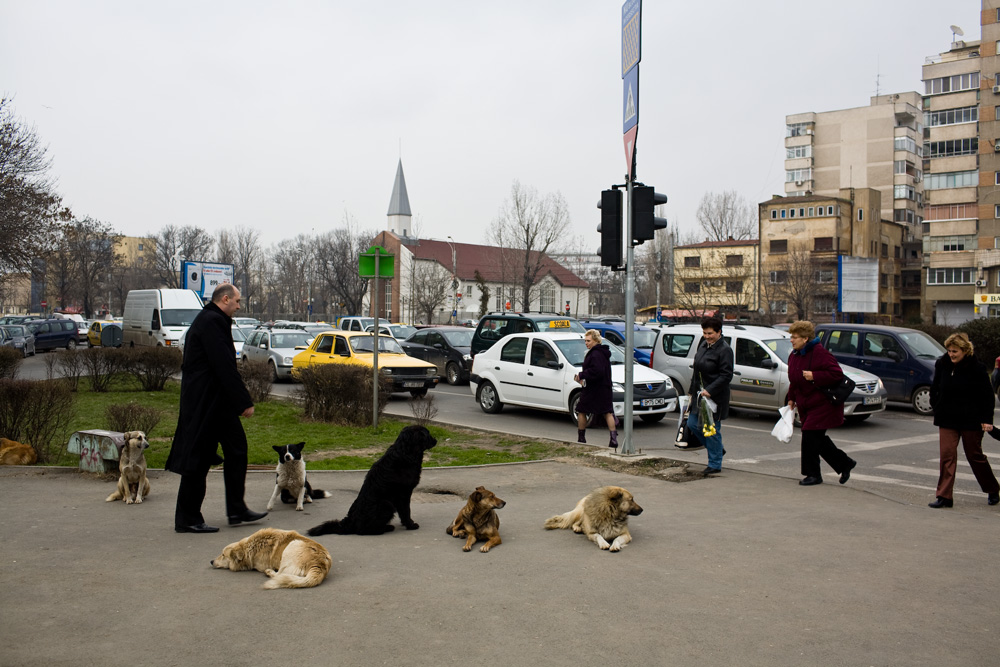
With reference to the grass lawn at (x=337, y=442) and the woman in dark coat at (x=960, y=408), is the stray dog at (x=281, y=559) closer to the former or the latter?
the grass lawn at (x=337, y=442)

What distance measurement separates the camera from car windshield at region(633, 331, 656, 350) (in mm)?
22984

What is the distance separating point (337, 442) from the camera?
37.4ft

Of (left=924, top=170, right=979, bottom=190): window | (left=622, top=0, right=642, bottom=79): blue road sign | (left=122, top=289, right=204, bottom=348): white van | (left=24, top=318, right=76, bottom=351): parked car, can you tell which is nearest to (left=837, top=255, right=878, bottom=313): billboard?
(left=122, top=289, right=204, bottom=348): white van

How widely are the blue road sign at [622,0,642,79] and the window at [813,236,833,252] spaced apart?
71230 mm

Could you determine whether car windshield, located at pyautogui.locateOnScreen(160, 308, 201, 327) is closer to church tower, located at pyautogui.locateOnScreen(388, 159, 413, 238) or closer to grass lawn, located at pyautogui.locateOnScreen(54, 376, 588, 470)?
grass lawn, located at pyautogui.locateOnScreen(54, 376, 588, 470)

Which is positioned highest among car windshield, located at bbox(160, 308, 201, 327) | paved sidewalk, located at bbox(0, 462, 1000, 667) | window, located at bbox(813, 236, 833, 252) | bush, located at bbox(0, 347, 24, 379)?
window, located at bbox(813, 236, 833, 252)

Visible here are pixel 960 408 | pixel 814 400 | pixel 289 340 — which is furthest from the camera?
pixel 289 340

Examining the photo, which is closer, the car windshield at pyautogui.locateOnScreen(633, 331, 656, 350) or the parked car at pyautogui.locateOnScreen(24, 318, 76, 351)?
the car windshield at pyautogui.locateOnScreen(633, 331, 656, 350)

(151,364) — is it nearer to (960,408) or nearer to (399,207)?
(960,408)

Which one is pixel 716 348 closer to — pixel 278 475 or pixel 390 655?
pixel 278 475

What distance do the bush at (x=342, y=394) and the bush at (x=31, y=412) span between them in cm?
432

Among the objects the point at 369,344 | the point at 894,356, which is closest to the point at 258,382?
the point at 369,344

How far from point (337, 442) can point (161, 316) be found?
69.5ft

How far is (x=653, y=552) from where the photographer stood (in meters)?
5.94
